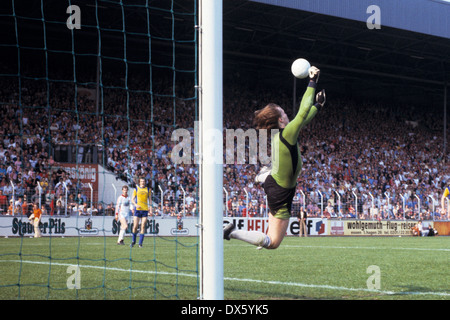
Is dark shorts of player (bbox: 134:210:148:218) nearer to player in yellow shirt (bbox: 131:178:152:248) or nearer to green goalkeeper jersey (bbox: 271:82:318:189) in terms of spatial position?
player in yellow shirt (bbox: 131:178:152:248)

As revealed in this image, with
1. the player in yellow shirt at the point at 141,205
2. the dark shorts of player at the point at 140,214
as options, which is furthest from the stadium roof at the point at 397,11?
the dark shorts of player at the point at 140,214

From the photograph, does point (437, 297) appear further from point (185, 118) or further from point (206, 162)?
point (185, 118)

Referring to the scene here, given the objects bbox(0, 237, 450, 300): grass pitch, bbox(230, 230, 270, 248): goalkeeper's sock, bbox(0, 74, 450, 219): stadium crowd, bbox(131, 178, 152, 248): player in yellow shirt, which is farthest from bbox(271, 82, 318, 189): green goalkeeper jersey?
bbox(131, 178, 152, 248): player in yellow shirt

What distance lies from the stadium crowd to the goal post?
7859 mm

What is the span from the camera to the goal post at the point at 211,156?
5938 mm

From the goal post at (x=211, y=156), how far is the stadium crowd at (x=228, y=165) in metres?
7.86

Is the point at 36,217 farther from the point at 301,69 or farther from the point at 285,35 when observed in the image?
the point at 285,35

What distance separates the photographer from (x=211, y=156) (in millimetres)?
5992

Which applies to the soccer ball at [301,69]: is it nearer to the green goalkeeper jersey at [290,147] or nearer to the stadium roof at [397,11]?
the green goalkeeper jersey at [290,147]

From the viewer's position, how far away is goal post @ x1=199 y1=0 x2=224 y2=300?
234 inches

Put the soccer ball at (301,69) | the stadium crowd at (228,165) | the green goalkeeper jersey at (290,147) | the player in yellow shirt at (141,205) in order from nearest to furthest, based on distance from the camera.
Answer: the green goalkeeper jersey at (290,147) → the soccer ball at (301,69) → the player in yellow shirt at (141,205) → the stadium crowd at (228,165)

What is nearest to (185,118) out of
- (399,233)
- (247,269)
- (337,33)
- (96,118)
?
(96,118)

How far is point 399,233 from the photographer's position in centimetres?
2994

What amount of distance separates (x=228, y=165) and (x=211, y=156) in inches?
907
